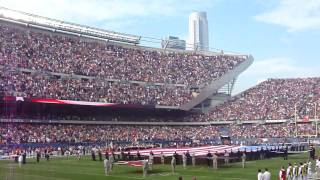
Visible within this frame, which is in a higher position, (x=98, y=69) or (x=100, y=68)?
(x=100, y=68)

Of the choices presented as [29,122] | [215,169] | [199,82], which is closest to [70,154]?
[29,122]

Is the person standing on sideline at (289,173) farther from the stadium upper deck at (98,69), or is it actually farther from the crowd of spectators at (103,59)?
the crowd of spectators at (103,59)

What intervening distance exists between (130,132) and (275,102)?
2536 cm

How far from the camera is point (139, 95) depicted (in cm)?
7381

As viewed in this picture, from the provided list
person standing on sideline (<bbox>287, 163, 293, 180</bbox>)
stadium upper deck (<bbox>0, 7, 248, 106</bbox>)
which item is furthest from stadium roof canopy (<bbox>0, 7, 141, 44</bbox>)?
person standing on sideline (<bbox>287, 163, 293, 180</bbox>)

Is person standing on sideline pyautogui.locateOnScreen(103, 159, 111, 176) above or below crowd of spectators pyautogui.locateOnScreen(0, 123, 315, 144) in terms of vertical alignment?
below

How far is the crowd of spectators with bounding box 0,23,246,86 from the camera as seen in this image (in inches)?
2608

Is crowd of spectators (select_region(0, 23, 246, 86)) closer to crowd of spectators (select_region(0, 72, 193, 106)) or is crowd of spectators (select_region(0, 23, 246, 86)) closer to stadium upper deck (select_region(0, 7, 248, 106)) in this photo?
stadium upper deck (select_region(0, 7, 248, 106))

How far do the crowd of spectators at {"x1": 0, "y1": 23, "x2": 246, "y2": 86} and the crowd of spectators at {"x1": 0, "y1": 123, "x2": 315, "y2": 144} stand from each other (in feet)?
26.9

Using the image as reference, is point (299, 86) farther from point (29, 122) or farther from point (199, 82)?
point (29, 122)

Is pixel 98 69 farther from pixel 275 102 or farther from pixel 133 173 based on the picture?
pixel 133 173

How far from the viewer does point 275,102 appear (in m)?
80.2

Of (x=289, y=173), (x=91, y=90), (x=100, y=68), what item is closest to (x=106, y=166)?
(x=289, y=173)

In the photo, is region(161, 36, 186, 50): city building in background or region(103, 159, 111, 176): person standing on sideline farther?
region(161, 36, 186, 50): city building in background
